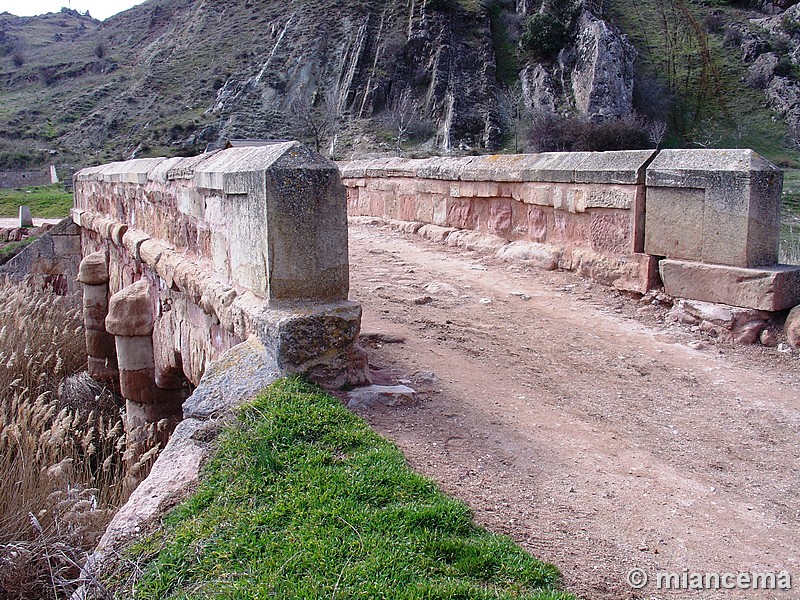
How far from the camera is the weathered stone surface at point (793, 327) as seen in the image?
15.3ft

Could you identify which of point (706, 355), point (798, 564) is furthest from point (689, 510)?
point (706, 355)

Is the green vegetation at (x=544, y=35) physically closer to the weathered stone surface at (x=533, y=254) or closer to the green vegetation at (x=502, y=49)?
the green vegetation at (x=502, y=49)

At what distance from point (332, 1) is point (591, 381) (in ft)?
204

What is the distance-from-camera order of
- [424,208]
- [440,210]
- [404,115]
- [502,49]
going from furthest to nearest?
[502,49], [404,115], [424,208], [440,210]

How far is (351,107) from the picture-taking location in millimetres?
51281

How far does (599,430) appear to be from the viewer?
348 centimetres

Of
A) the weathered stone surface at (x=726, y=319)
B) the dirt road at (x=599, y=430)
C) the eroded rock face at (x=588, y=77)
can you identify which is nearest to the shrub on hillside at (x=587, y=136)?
the eroded rock face at (x=588, y=77)

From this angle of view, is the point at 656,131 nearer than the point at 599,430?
No

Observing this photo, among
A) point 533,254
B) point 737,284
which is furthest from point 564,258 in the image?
point 737,284

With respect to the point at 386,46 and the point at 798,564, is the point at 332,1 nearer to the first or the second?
the point at 386,46

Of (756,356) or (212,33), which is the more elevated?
(212,33)

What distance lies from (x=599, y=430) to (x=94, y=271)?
7696 millimetres

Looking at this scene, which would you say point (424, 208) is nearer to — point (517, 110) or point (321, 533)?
point (321, 533)

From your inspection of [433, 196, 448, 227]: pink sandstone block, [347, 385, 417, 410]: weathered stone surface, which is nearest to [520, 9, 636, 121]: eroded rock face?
[433, 196, 448, 227]: pink sandstone block
